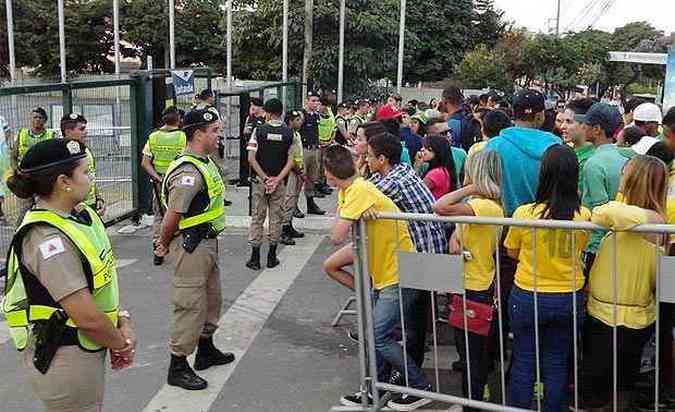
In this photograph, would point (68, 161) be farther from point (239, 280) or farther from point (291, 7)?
point (291, 7)

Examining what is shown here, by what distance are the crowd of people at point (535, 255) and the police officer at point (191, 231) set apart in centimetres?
83

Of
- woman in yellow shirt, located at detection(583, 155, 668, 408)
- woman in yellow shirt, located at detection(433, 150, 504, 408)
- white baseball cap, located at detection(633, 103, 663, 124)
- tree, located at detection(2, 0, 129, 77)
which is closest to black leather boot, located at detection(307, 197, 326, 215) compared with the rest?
white baseball cap, located at detection(633, 103, 663, 124)

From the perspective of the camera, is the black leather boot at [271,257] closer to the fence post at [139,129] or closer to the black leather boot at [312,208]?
the fence post at [139,129]

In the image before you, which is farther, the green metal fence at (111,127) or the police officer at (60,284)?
the green metal fence at (111,127)

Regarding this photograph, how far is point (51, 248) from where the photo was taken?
2.74m

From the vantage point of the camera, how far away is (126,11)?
51094mm

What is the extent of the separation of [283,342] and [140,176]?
5.26 m

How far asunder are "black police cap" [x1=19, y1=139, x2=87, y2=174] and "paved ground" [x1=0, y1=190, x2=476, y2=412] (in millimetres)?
2220

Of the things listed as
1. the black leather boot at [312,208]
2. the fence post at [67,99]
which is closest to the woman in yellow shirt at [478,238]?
the fence post at [67,99]

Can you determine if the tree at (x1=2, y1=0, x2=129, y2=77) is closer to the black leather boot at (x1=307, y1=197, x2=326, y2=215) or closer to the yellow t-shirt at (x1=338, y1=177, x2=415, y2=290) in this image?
the black leather boot at (x1=307, y1=197, x2=326, y2=215)

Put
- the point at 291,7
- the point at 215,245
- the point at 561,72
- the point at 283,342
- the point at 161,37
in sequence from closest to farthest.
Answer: the point at 215,245 → the point at 283,342 → the point at 291,7 → the point at 561,72 → the point at 161,37

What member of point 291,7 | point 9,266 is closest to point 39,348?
point 9,266

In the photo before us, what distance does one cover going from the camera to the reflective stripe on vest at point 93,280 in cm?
283

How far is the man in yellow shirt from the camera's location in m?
4.21
